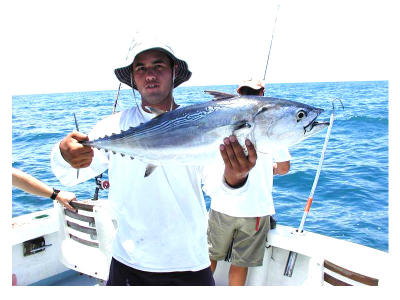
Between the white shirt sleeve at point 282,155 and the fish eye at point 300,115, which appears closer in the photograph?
the fish eye at point 300,115

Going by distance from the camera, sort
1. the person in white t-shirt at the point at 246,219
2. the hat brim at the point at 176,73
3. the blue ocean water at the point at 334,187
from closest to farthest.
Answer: the hat brim at the point at 176,73
the person in white t-shirt at the point at 246,219
the blue ocean water at the point at 334,187

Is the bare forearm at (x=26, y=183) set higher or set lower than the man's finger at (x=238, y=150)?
lower

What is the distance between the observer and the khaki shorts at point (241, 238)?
3270 millimetres

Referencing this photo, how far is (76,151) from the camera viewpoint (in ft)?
5.73

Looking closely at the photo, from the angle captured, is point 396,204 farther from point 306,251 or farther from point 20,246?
point 20,246

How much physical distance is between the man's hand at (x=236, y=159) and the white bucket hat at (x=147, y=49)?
653 mm

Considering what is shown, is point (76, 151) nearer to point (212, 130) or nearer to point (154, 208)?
point (154, 208)

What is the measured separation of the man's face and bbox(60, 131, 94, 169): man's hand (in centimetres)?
43

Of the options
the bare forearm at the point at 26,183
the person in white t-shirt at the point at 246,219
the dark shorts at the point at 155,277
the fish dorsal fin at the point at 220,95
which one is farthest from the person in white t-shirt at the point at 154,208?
the person in white t-shirt at the point at 246,219

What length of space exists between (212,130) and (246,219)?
171 centimetres

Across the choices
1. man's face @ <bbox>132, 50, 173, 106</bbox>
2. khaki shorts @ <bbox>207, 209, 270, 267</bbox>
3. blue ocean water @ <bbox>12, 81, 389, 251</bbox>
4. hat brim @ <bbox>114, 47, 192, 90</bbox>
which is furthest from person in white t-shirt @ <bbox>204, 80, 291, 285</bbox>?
blue ocean water @ <bbox>12, 81, 389, 251</bbox>

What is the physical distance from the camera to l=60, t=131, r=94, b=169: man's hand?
175 cm

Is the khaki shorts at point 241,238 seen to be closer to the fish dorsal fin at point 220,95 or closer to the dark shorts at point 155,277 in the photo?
the dark shorts at point 155,277

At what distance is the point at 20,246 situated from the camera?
371cm
